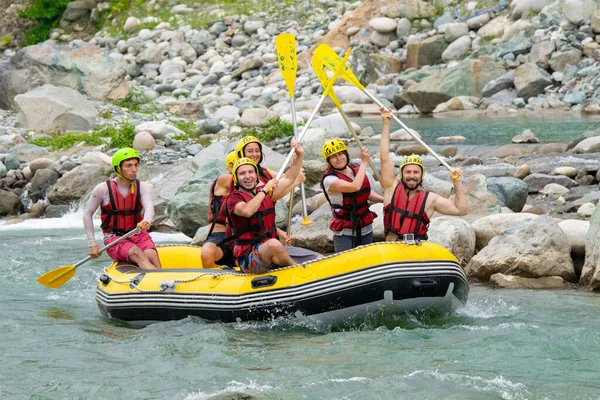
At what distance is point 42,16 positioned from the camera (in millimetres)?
34750

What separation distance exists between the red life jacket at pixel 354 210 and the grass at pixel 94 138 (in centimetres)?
932

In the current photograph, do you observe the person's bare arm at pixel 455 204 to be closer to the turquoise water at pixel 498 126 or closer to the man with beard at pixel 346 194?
the man with beard at pixel 346 194

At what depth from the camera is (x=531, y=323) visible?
6598 mm

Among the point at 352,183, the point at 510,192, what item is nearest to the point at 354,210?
the point at 352,183

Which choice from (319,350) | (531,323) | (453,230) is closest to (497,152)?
(453,230)

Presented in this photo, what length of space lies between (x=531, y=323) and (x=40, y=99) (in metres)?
13.7

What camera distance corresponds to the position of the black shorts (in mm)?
7629

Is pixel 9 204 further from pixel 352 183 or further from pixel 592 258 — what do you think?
pixel 592 258

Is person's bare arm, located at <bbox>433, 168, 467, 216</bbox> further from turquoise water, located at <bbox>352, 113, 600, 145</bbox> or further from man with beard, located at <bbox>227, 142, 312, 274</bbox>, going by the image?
turquoise water, located at <bbox>352, 113, 600, 145</bbox>

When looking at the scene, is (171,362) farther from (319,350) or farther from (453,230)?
(453,230)

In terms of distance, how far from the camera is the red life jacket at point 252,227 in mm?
6699

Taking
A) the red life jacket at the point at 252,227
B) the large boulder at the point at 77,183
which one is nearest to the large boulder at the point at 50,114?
the large boulder at the point at 77,183

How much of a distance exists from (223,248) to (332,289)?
151 centimetres

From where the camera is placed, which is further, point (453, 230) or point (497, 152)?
point (497, 152)
